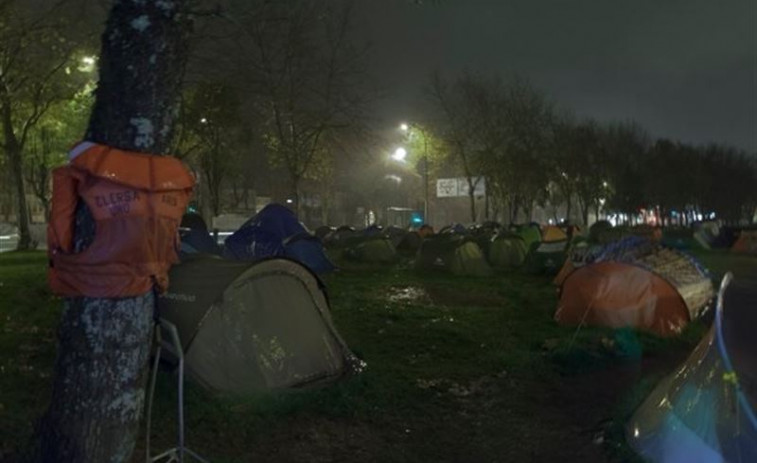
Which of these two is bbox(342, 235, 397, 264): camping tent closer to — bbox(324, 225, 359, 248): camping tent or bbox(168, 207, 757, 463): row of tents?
bbox(324, 225, 359, 248): camping tent

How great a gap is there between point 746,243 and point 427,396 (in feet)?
112

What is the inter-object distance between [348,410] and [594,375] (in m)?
3.75

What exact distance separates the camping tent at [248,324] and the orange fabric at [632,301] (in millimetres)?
5879

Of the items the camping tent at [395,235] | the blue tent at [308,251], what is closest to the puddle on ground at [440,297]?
the blue tent at [308,251]

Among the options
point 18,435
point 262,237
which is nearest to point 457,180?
point 262,237

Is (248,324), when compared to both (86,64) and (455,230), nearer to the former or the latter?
(86,64)

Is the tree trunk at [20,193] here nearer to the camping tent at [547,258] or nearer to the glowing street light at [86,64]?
the glowing street light at [86,64]

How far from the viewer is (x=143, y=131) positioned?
13.0ft

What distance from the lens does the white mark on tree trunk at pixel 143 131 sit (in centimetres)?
394

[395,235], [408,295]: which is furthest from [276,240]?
[395,235]

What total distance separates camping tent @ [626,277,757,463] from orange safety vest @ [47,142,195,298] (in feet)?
10.3

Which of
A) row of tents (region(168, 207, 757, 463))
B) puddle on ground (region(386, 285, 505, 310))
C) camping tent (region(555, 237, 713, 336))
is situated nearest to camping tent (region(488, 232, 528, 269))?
row of tents (region(168, 207, 757, 463))

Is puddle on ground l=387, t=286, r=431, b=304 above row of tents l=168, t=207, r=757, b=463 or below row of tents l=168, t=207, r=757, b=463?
below

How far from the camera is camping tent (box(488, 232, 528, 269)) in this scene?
25.4 meters
